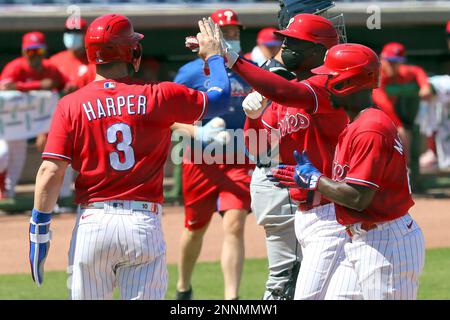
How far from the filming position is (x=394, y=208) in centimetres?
473

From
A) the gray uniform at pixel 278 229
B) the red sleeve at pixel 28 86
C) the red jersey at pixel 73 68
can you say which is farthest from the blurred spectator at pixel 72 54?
the gray uniform at pixel 278 229

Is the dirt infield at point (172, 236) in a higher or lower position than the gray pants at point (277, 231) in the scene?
lower

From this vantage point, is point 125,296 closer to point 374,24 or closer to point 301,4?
point 301,4

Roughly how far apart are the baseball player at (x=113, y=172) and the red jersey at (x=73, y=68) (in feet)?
19.9

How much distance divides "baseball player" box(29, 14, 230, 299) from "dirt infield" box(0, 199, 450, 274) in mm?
3979

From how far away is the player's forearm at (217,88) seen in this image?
509 centimetres

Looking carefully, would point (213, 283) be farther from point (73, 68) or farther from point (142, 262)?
point (73, 68)

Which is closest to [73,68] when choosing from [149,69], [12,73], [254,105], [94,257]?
[12,73]

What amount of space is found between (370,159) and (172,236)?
19.2 feet

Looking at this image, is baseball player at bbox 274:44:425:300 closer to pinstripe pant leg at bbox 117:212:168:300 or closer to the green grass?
pinstripe pant leg at bbox 117:212:168:300

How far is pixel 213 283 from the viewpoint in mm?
8227

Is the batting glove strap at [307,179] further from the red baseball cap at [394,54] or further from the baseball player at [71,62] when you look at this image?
the red baseball cap at [394,54]

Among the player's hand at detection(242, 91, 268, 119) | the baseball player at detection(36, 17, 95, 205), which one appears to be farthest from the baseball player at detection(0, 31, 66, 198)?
the player's hand at detection(242, 91, 268, 119)

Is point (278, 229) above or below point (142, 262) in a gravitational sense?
below
